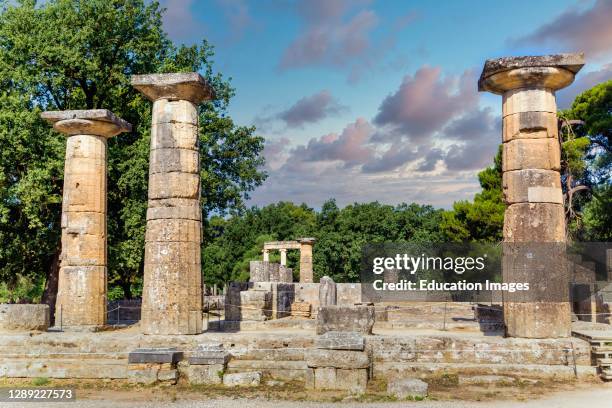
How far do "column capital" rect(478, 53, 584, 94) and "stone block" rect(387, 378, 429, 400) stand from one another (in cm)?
623

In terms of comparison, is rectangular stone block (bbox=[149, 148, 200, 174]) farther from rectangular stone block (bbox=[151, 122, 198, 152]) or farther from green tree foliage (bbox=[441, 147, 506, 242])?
green tree foliage (bbox=[441, 147, 506, 242])

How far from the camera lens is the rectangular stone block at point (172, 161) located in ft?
42.5

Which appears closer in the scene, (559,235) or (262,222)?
(559,235)

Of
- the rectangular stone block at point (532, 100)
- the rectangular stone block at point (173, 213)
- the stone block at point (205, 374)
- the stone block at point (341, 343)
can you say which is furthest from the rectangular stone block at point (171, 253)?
the rectangular stone block at point (532, 100)

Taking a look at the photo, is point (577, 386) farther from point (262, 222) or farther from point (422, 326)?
point (262, 222)

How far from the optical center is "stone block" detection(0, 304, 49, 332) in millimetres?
14172

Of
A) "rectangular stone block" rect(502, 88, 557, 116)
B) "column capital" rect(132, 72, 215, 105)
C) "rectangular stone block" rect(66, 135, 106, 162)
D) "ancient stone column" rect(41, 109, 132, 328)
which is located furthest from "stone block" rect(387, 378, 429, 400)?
"rectangular stone block" rect(66, 135, 106, 162)

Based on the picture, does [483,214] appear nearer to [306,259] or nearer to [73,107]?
[306,259]

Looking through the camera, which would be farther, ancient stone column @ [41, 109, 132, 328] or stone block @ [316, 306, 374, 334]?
ancient stone column @ [41, 109, 132, 328]

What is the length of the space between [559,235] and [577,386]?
9.68ft

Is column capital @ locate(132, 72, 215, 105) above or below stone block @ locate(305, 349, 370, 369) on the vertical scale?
above

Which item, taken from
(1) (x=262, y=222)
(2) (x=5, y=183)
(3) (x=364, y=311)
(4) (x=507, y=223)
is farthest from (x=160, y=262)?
(1) (x=262, y=222)

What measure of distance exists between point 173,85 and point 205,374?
598cm

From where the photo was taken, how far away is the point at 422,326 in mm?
16906
